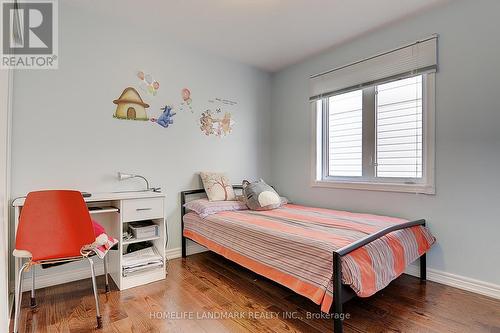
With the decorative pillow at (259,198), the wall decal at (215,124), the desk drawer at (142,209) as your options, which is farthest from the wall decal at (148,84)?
the decorative pillow at (259,198)

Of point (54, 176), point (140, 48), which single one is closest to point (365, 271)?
point (54, 176)

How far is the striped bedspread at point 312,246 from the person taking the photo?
63.5 inches

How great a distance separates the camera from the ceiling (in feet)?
7.70

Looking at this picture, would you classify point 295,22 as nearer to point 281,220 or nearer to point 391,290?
point 281,220

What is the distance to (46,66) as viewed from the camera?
233 centimetres

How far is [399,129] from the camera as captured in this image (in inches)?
104

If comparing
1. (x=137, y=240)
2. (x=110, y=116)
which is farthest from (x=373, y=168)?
(x=110, y=116)

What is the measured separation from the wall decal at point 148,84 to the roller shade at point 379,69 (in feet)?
6.13

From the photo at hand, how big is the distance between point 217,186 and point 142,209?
95 centimetres

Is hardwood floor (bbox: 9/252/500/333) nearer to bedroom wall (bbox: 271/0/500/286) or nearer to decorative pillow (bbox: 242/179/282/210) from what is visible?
bedroom wall (bbox: 271/0/500/286)

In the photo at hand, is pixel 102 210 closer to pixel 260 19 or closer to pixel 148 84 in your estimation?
pixel 148 84

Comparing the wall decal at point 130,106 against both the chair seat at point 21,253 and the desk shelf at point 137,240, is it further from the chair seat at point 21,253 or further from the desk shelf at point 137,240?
the chair seat at point 21,253

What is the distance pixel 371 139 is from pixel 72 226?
277cm

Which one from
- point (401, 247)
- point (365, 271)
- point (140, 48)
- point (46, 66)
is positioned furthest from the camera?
point (140, 48)
